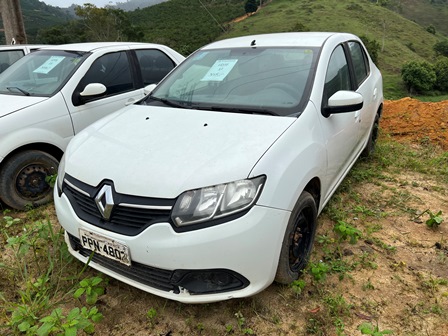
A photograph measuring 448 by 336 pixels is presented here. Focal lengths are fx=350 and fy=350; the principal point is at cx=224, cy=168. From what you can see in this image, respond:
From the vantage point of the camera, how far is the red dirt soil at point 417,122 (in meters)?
5.42

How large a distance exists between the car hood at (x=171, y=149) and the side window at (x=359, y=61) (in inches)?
67.1

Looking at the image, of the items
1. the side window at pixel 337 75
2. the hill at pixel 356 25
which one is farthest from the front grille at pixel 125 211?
the hill at pixel 356 25

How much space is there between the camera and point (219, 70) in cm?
292

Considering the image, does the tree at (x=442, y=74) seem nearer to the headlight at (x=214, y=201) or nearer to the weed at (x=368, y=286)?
the weed at (x=368, y=286)

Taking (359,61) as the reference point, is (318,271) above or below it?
below

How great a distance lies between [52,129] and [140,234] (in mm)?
2163

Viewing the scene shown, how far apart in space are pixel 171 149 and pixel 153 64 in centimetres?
280

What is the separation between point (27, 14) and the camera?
6350 cm

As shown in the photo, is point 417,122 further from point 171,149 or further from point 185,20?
point 185,20

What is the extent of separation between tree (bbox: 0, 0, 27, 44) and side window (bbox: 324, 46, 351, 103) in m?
8.18

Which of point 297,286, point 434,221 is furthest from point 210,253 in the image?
point 434,221

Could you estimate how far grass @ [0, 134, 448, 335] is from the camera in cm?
199

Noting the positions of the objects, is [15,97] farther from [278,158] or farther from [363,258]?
[363,258]

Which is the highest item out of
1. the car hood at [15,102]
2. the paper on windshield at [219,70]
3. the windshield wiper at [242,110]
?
the paper on windshield at [219,70]
